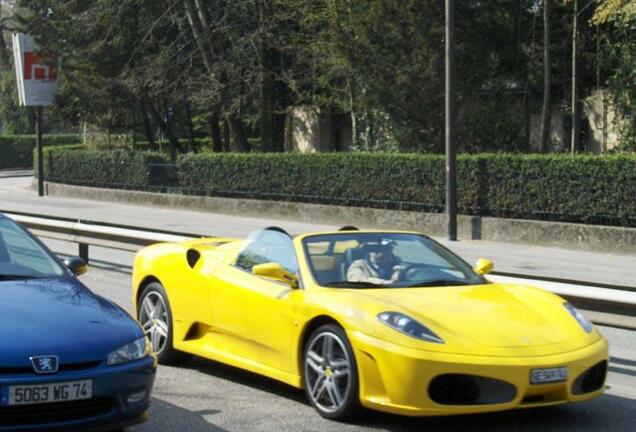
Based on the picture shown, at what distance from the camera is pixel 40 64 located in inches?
1395

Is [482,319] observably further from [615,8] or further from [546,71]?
[546,71]

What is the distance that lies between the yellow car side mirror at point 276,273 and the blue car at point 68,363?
114 centimetres

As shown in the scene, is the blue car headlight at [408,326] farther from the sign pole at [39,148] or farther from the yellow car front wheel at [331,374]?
the sign pole at [39,148]

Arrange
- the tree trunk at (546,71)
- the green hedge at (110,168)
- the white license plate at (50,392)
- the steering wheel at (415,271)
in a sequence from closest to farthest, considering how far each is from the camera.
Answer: the white license plate at (50,392) → the steering wheel at (415,271) → the tree trunk at (546,71) → the green hedge at (110,168)

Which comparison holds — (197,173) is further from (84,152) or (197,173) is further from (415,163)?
(415,163)

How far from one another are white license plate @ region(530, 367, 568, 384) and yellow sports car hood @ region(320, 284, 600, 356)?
0.13 meters

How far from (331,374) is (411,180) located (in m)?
17.3

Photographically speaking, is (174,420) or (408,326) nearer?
(408,326)

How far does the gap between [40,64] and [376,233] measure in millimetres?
29889

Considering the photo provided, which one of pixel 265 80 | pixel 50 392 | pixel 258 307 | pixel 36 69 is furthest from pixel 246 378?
pixel 36 69

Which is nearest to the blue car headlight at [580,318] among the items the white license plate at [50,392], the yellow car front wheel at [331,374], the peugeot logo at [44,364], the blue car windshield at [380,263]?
the blue car windshield at [380,263]

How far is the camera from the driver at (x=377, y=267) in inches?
282

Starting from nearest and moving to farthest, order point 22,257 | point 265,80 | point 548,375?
point 548,375
point 22,257
point 265,80

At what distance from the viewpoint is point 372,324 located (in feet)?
20.5
